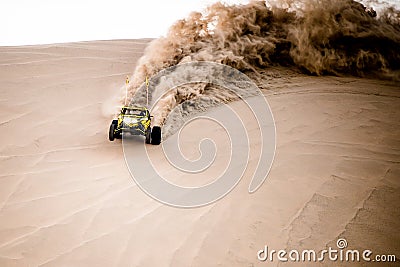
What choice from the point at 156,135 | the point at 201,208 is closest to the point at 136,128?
the point at 156,135

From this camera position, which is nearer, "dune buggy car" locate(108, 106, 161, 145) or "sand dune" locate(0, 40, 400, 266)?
"sand dune" locate(0, 40, 400, 266)

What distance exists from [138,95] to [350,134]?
2.33 meters

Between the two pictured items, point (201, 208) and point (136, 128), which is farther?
point (136, 128)

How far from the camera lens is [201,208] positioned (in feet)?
7.92

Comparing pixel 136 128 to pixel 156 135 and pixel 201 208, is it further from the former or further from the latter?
pixel 201 208

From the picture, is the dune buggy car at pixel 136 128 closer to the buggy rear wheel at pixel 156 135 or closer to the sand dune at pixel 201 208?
the buggy rear wheel at pixel 156 135

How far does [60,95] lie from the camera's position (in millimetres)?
4574

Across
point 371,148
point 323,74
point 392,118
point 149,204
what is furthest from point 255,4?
point 149,204

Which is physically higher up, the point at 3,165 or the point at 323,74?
the point at 323,74

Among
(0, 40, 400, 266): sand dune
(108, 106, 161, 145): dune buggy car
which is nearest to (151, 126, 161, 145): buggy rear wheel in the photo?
(108, 106, 161, 145): dune buggy car

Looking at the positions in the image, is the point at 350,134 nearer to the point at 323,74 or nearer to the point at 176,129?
the point at 176,129

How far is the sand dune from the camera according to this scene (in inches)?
80.7

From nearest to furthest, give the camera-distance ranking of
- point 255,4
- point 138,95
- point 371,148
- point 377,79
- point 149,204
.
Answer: point 149,204, point 371,148, point 138,95, point 377,79, point 255,4

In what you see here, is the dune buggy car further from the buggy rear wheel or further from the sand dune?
the sand dune
